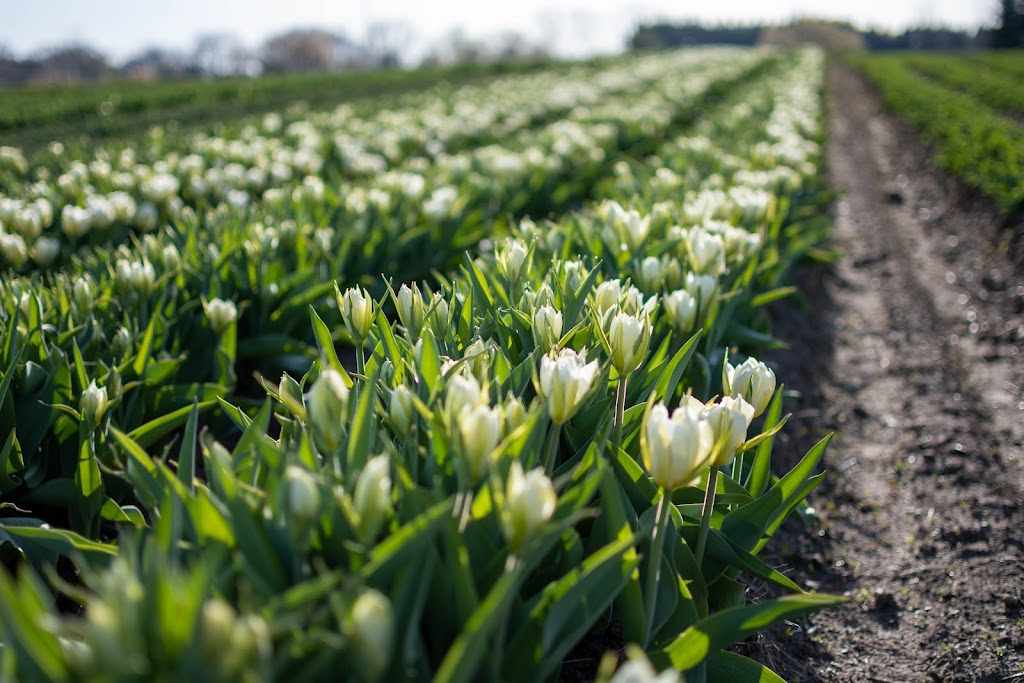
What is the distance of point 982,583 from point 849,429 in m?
1.13

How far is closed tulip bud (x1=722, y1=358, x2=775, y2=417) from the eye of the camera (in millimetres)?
1658

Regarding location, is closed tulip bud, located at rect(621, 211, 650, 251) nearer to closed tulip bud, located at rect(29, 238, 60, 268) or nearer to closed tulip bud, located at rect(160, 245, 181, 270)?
closed tulip bud, located at rect(160, 245, 181, 270)

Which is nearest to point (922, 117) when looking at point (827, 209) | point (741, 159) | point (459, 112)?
point (827, 209)

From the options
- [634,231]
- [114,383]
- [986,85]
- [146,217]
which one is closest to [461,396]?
[114,383]

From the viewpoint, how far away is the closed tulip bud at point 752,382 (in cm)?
166

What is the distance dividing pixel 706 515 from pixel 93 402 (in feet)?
5.42

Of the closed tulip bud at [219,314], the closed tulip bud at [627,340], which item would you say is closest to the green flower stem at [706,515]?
the closed tulip bud at [627,340]

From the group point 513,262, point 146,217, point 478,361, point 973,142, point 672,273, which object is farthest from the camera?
point 973,142

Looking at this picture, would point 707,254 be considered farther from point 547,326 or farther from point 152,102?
point 152,102

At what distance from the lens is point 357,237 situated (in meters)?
3.88

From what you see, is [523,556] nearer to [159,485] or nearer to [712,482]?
[712,482]

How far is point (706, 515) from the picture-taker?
157cm

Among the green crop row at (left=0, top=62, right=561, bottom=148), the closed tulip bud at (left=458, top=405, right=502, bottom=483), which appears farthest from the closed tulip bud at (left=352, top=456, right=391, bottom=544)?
the green crop row at (left=0, top=62, right=561, bottom=148)

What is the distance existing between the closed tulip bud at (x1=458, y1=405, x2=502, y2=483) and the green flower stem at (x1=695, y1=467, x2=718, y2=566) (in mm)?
509
